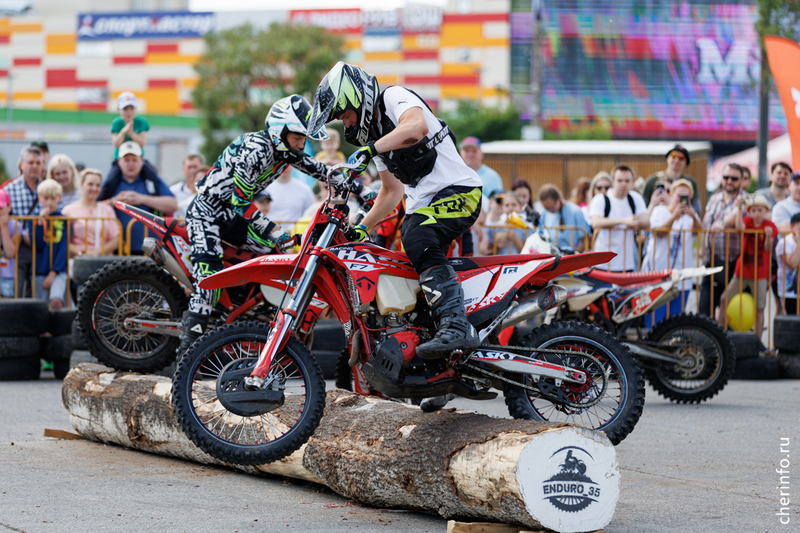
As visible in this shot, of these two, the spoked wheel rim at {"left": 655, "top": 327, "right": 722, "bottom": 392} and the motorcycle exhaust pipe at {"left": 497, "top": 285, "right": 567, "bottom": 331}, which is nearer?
the motorcycle exhaust pipe at {"left": 497, "top": 285, "right": 567, "bottom": 331}

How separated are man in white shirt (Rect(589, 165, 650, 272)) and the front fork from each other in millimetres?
5894

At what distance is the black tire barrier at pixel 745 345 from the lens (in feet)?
34.4

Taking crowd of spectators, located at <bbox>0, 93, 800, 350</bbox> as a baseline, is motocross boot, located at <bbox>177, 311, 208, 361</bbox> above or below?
below

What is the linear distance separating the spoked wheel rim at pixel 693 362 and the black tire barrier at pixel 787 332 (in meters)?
2.15

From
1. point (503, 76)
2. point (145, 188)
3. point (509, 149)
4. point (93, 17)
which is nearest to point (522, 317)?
point (145, 188)

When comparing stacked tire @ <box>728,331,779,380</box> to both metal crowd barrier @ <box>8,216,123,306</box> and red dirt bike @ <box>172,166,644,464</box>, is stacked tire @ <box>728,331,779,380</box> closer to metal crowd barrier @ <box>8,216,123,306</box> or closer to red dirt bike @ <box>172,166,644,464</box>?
red dirt bike @ <box>172,166,644,464</box>

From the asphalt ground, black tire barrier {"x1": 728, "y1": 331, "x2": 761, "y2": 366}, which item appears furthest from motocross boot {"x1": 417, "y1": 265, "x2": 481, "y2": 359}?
black tire barrier {"x1": 728, "y1": 331, "x2": 761, "y2": 366}

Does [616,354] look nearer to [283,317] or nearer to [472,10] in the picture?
[283,317]

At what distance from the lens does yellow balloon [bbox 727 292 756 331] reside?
10984mm

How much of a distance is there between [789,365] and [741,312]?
29.6 inches

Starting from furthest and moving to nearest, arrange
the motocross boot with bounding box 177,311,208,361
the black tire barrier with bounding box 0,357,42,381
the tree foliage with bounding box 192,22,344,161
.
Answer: the tree foliage with bounding box 192,22,344,161, the black tire barrier with bounding box 0,357,42,381, the motocross boot with bounding box 177,311,208,361

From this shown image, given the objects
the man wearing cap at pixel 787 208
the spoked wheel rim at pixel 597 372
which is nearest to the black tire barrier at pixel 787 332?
the man wearing cap at pixel 787 208

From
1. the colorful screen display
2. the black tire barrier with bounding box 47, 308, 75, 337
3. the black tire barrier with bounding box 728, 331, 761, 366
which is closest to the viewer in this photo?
the black tire barrier with bounding box 47, 308, 75, 337

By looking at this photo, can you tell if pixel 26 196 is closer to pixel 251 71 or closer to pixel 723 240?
pixel 723 240
